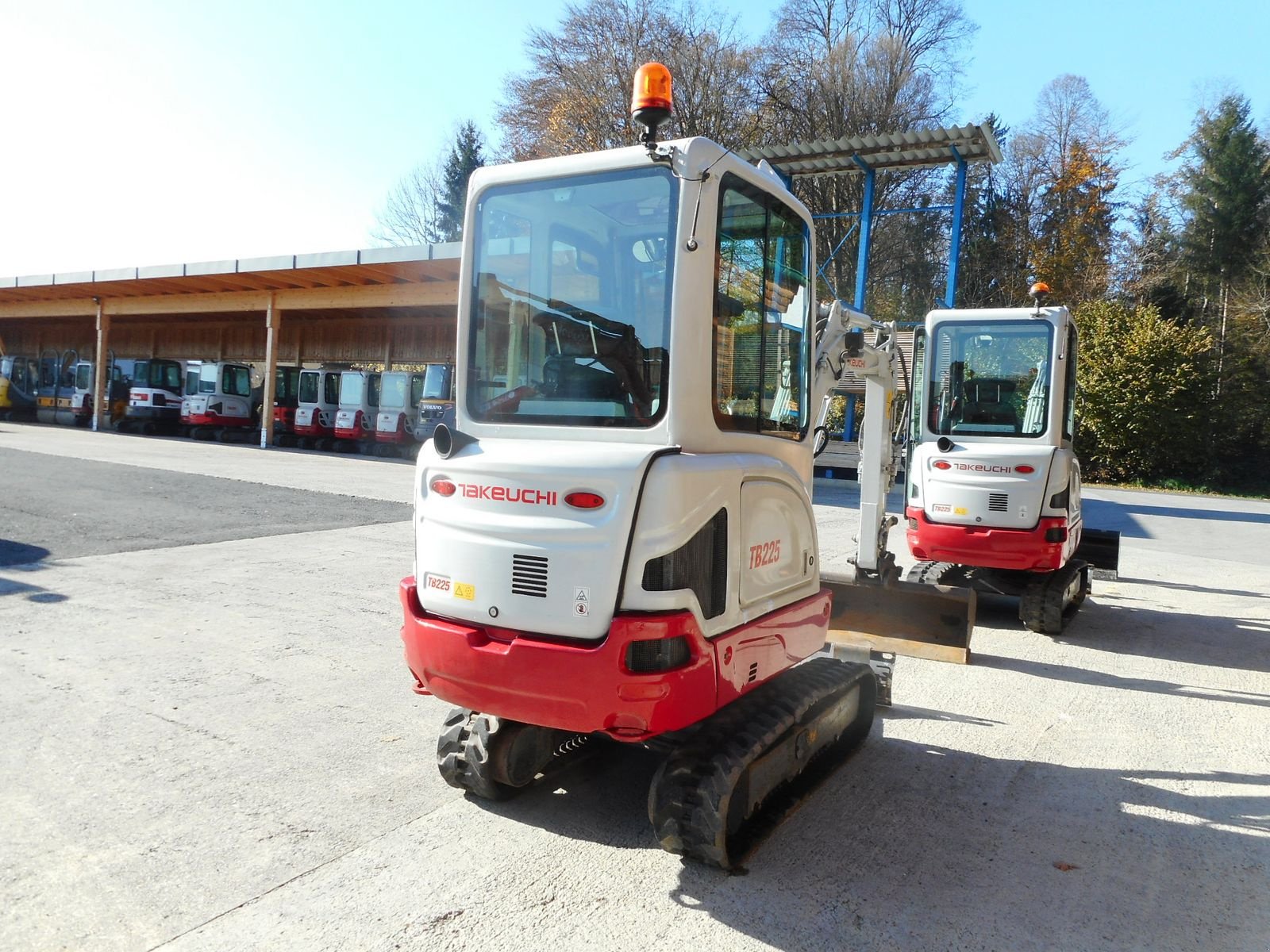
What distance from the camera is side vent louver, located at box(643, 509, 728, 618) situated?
3.06 meters

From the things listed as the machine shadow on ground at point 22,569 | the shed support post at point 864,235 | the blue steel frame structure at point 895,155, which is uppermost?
the blue steel frame structure at point 895,155

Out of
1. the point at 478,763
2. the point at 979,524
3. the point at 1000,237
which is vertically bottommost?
the point at 478,763

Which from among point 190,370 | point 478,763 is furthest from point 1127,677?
point 190,370

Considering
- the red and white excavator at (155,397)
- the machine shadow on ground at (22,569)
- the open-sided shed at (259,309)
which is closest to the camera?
the machine shadow on ground at (22,569)

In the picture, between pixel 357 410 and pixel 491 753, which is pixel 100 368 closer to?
pixel 357 410

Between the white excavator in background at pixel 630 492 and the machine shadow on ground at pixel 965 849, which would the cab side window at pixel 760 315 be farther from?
the machine shadow on ground at pixel 965 849

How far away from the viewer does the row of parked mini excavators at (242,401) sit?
25062mm

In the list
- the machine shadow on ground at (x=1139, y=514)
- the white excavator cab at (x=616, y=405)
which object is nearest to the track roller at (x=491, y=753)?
the white excavator cab at (x=616, y=405)

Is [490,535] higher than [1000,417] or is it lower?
lower

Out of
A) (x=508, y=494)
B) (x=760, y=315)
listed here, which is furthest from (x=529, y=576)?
(x=760, y=315)

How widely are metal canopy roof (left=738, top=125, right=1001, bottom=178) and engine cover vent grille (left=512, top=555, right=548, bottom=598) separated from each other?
55.1ft

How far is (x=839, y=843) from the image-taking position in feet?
11.8

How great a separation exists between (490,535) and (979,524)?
17.9ft

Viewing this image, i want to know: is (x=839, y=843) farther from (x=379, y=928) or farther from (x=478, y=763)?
(x=379, y=928)
